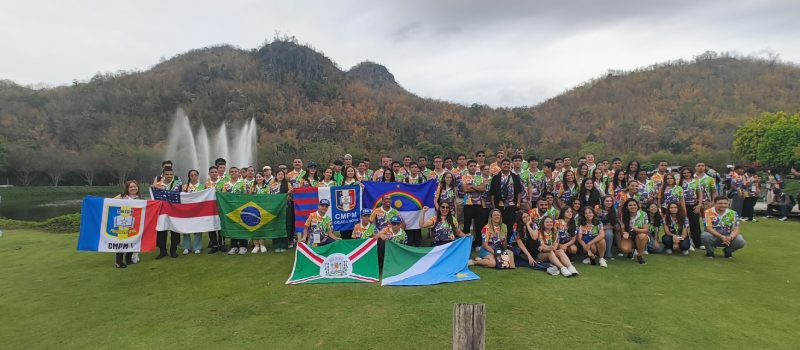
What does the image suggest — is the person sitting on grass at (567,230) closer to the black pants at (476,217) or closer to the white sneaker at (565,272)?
the white sneaker at (565,272)

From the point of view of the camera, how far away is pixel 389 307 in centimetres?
454

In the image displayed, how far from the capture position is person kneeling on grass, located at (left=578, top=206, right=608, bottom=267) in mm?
6312

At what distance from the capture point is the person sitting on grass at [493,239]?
6.11 meters

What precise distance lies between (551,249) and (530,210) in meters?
0.88

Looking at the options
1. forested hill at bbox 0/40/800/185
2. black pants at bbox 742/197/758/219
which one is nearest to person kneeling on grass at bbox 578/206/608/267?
black pants at bbox 742/197/758/219

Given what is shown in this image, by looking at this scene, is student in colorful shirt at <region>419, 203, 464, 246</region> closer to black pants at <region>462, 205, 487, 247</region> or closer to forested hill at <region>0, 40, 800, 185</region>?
black pants at <region>462, 205, 487, 247</region>

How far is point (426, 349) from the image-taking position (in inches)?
142

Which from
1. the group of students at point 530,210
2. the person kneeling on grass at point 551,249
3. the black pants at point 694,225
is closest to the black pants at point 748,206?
the group of students at point 530,210

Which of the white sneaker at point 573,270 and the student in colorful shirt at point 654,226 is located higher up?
the student in colorful shirt at point 654,226

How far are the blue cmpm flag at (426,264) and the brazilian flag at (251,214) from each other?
2.44 metres

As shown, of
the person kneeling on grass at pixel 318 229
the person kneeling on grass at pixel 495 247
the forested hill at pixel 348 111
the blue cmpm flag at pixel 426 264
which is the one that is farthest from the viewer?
the forested hill at pixel 348 111

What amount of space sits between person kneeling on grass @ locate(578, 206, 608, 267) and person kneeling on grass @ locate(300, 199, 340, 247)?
12.8ft

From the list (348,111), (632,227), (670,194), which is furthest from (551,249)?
(348,111)

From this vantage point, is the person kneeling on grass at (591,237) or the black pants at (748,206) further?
the black pants at (748,206)
